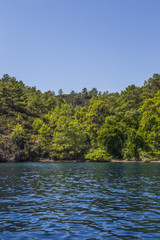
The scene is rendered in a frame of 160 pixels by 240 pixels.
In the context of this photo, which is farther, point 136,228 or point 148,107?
point 148,107

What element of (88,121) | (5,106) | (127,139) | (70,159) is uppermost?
(5,106)

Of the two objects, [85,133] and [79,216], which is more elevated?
[85,133]

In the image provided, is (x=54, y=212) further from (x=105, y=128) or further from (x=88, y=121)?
(x=88, y=121)

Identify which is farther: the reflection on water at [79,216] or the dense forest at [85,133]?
the dense forest at [85,133]

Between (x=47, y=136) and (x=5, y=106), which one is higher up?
(x=5, y=106)

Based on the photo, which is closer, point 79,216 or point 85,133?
point 79,216

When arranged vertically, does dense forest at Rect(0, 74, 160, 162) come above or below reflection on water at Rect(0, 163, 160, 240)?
above

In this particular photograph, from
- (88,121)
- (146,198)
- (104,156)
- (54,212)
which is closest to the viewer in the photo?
(54,212)

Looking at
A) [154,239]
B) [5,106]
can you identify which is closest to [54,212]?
[154,239]

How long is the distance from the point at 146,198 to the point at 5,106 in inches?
4603

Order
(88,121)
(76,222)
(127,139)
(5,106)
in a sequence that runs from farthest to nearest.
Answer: (5,106) < (88,121) < (127,139) < (76,222)

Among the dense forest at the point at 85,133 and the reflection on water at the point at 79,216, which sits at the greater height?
the dense forest at the point at 85,133

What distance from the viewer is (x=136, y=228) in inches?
455

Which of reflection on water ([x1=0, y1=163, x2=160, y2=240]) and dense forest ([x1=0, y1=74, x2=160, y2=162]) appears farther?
dense forest ([x1=0, y1=74, x2=160, y2=162])
